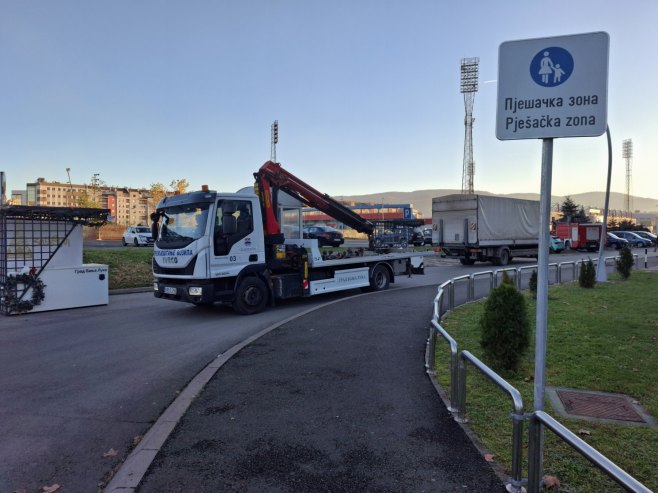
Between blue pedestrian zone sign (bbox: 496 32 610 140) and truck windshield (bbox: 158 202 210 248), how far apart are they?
8147mm

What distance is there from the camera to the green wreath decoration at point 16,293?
11289 mm

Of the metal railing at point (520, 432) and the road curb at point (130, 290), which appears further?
the road curb at point (130, 290)

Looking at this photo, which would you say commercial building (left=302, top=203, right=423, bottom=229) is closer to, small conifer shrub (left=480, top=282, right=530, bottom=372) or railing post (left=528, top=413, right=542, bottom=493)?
small conifer shrub (left=480, top=282, right=530, bottom=372)

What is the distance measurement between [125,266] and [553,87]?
1710 centimetres

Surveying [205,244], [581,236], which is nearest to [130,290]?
[205,244]

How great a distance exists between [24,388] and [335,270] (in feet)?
28.7

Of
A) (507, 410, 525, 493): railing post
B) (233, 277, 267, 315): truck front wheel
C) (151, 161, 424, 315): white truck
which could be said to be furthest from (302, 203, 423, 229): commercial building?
(507, 410, 525, 493): railing post

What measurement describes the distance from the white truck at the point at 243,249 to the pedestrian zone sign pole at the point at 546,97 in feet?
26.5

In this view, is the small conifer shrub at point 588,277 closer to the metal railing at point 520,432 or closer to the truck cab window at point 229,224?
the truck cab window at point 229,224

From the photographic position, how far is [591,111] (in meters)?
3.20

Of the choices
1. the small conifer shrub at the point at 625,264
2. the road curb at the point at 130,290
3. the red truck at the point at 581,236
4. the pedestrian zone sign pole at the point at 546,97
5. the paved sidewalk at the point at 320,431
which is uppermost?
the pedestrian zone sign pole at the point at 546,97

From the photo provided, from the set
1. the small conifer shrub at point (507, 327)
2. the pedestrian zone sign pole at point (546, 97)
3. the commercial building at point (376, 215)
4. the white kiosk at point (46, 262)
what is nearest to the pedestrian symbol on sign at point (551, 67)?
the pedestrian zone sign pole at point (546, 97)

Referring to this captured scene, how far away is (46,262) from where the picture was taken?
1207cm

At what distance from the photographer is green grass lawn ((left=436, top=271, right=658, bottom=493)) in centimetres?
378
